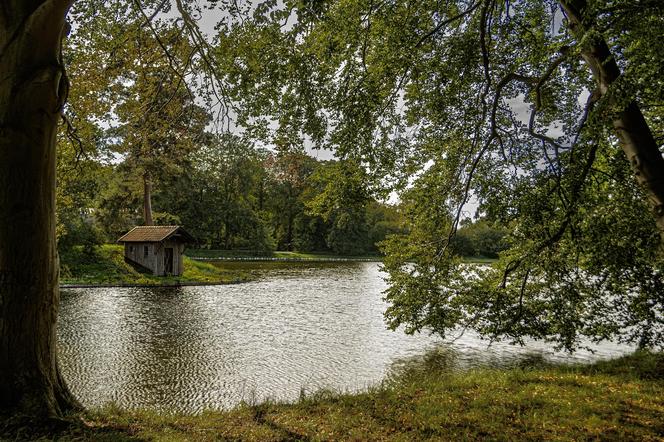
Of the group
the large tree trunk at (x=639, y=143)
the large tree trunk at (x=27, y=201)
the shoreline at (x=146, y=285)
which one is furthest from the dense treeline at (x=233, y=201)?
the large tree trunk at (x=639, y=143)

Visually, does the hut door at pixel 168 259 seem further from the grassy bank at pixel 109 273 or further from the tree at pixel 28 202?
the tree at pixel 28 202

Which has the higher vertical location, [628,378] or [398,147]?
[398,147]

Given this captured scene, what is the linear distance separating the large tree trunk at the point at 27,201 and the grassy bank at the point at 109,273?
73.5 feet

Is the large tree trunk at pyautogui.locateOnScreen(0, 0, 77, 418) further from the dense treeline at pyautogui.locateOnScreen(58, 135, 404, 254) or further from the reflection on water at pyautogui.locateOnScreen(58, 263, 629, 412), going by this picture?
the reflection on water at pyautogui.locateOnScreen(58, 263, 629, 412)

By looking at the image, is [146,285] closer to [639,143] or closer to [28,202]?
[28,202]

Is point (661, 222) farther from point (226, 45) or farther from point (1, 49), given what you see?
point (1, 49)

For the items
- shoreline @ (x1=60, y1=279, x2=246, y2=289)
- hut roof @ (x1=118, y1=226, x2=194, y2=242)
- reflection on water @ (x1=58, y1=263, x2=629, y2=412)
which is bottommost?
reflection on water @ (x1=58, y1=263, x2=629, y2=412)

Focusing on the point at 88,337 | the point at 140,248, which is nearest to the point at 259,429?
the point at 88,337

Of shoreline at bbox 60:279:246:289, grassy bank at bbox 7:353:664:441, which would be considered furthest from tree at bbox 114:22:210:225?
shoreline at bbox 60:279:246:289

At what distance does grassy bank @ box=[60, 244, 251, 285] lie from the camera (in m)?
25.9

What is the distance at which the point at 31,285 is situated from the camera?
191 inches

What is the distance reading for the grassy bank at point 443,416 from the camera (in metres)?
5.18

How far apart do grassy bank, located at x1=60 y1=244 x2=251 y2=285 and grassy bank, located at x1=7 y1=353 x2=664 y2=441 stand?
22.5 metres

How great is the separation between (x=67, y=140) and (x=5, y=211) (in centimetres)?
617
